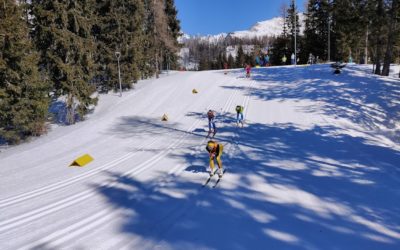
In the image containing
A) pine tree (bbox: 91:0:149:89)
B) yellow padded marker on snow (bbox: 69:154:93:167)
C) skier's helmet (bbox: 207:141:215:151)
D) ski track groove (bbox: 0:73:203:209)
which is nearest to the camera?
ski track groove (bbox: 0:73:203:209)

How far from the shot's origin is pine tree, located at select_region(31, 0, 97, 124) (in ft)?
77.0

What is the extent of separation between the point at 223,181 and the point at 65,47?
17747 millimetres

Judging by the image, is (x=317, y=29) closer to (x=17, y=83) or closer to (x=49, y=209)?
(x=17, y=83)

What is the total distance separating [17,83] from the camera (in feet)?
64.8

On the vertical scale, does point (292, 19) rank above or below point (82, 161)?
above

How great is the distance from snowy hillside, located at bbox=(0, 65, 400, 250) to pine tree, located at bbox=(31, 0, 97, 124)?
2495 mm

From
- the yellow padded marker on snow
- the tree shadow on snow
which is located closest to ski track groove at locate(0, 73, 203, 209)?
the yellow padded marker on snow

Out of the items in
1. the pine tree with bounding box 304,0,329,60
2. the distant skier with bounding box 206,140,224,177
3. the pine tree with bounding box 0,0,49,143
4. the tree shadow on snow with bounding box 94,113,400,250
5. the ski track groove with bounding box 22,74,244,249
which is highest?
the pine tree with bounding box 304,0,329,60

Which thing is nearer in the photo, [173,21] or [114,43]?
[114,43]

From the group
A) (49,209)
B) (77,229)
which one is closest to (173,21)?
(49,209)

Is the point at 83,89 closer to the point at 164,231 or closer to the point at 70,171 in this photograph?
the point at 70,171

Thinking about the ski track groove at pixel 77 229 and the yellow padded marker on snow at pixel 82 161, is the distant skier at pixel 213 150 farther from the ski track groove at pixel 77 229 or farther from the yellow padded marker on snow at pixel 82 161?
the yellow padded marker on snow at pixel 82 161

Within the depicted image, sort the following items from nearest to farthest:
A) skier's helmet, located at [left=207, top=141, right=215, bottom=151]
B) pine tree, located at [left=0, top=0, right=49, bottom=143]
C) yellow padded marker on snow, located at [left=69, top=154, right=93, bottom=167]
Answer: skier's helmet, located at [left=207, top=141, right=215, bottom=151]
yellow padded marker on snow, located at [left=69, top=154, right=93, bottom=167]
pine tree, located at [left=0, top=0, right=49, bottom=143]

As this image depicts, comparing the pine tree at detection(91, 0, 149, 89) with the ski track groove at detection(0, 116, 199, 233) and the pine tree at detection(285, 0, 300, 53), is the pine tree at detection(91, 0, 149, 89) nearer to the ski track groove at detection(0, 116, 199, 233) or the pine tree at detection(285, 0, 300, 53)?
the ski track groove at detection(0, 116, 199, 233)
